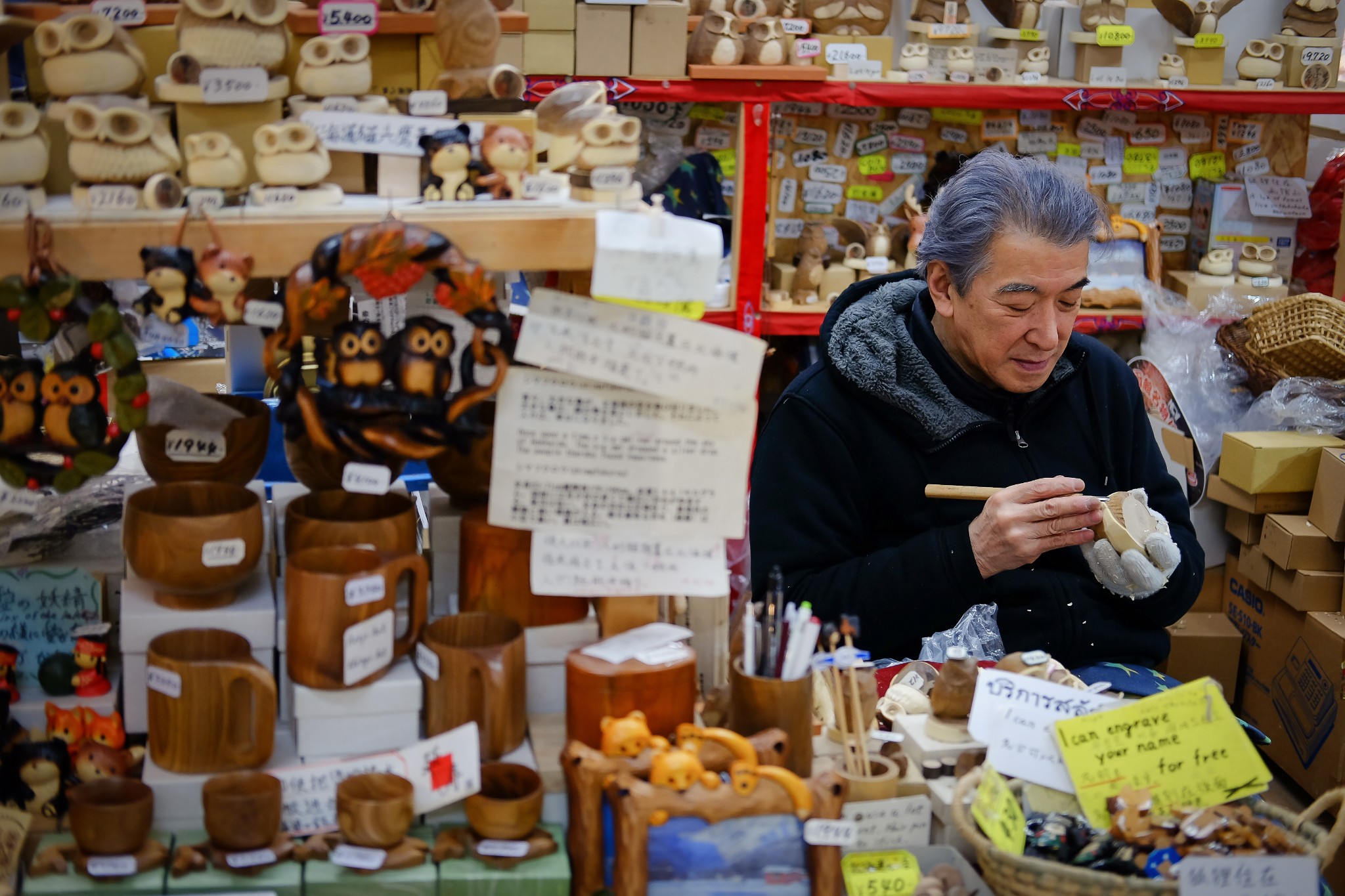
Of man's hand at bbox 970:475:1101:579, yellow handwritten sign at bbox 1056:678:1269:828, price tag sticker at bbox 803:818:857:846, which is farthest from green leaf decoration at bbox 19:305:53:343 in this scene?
man's hand at bbox 970:475:1101:579

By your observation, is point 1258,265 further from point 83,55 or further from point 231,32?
point 83,55

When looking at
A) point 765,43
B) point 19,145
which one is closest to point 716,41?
point 765,43

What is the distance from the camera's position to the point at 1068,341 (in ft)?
7.13

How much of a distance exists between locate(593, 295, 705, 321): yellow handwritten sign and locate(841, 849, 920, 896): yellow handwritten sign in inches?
21.4

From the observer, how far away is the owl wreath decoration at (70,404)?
118cm

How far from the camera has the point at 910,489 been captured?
2068 millimetres

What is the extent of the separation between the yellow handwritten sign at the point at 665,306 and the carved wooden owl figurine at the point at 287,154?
308 millimetres

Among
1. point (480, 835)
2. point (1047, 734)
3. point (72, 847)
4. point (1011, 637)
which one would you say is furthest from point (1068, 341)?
point (72, 847)

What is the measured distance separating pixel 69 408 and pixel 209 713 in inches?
12.7

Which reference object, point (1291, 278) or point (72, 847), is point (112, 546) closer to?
point (72, 847)

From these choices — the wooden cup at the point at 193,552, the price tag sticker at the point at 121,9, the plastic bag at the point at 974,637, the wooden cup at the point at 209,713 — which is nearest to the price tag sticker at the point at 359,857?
the wooden cup at the point at 209,713

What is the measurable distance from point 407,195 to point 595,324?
25cm

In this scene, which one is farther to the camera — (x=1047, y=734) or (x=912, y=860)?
(x=1047, y=734)

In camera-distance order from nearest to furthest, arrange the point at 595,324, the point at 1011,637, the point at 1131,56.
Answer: the point at 595,324 → the point at 1011,637 → the point at 1131,56
